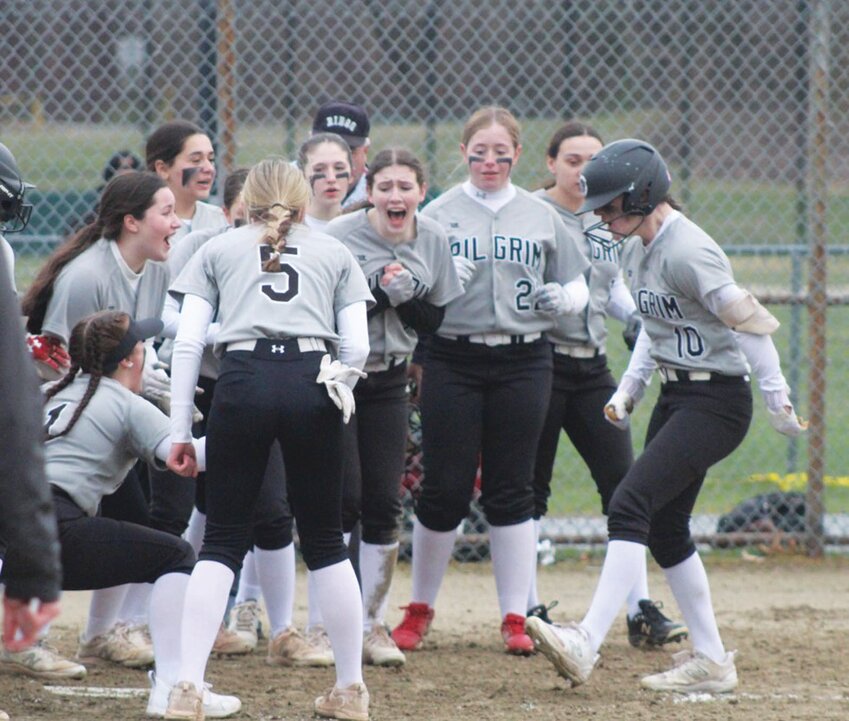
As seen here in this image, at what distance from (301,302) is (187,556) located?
852 mm

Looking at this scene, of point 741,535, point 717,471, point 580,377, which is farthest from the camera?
point 717,471

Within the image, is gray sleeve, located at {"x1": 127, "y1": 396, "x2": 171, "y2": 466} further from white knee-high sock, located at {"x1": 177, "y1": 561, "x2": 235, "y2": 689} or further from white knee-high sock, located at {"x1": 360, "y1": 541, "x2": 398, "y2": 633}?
white knee-high sock, located at {"x1": 360, "y1": 541, "x2": 398, "y2": 633}

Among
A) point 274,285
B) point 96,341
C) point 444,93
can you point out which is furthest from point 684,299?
point 444,93

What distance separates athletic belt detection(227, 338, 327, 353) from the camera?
168 inches

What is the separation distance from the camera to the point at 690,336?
470 centimetres

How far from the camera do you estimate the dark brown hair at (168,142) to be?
212 inches

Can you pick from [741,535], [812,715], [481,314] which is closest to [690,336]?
[481,314]

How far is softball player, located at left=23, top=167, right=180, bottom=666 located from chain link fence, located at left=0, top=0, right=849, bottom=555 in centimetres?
197

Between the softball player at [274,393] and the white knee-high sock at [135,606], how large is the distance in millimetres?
1135

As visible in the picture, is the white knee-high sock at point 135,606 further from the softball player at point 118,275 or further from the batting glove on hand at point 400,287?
the batting glove on hand at point 400,287

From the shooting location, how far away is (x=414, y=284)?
501 centimetres

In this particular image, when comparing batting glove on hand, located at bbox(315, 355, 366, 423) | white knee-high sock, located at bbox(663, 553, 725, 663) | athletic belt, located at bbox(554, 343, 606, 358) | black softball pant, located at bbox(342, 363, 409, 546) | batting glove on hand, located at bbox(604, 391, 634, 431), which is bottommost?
white knee-high sock, located at bbox(663, 553, 725, 663)

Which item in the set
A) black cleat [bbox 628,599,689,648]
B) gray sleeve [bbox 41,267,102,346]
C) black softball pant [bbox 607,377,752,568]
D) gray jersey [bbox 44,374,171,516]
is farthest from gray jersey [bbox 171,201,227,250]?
black cleat [bbox 628,599,689,648]

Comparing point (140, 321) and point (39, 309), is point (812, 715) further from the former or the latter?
point (39, 309)
